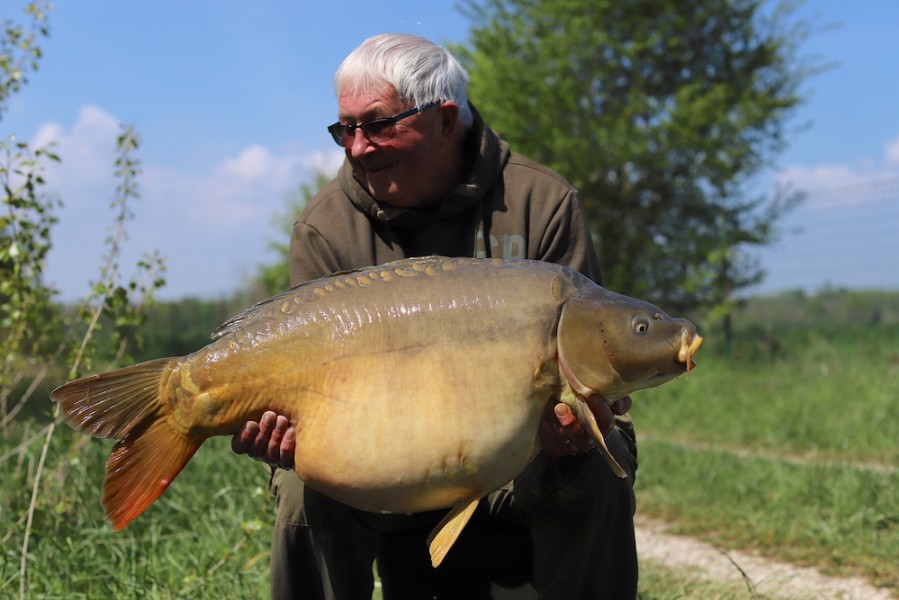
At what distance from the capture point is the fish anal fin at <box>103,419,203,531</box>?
1.99m

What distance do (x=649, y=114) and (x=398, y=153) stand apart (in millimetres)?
8506

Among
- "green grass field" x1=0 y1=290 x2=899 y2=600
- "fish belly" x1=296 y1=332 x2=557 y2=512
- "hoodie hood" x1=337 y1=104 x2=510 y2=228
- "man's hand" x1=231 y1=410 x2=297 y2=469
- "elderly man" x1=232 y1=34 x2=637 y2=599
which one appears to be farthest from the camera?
"green grass field" x1=0 y1=290 x2=899 y2=600

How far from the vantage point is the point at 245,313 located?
208cm

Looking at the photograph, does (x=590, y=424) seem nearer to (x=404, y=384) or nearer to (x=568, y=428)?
(x=568, y=428)

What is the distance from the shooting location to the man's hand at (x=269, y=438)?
6.57 feet

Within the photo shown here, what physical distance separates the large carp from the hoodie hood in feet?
1.82

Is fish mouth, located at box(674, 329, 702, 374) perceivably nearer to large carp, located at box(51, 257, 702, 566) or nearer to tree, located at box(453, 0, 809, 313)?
large carp, located at box(51, 257, 702, 566)

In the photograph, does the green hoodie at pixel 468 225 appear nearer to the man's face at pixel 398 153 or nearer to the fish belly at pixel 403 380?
the man's face at pixel 398 153

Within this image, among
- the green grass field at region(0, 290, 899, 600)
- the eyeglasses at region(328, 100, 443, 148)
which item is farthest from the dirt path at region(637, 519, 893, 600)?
the eyeglasses at region(328, 100, 443, 148)

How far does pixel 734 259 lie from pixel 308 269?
848 centimetres

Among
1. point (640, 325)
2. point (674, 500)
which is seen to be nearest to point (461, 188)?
point (640, 325)

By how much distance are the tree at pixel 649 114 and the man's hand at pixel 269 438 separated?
26.8 feet

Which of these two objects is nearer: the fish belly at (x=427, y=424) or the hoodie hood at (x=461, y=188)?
the fish belly at (x=427, y=424)

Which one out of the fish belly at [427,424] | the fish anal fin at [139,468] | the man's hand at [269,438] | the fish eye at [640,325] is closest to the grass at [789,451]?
the fish eye at [640,325]
